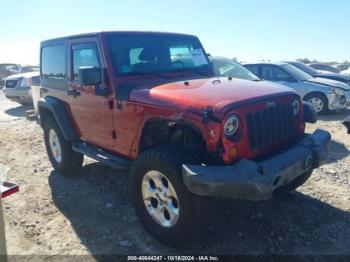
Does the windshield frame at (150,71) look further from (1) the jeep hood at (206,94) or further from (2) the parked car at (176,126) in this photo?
(1) the jeep hood at (206,94)

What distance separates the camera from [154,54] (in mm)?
4555

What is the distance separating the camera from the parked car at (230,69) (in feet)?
25.9

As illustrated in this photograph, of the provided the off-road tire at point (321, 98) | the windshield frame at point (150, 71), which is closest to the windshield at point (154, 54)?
the windshield frame at point (150, 71)

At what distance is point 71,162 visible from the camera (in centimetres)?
546

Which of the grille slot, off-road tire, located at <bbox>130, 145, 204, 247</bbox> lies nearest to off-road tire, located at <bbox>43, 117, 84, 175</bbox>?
off-road tire, located at <bbox>130, 145, 204, 247</bbox>

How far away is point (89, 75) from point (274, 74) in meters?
7.23

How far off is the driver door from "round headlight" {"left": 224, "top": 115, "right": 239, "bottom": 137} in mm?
1614

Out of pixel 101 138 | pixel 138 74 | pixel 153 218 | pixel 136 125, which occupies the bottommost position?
pixel 153 218

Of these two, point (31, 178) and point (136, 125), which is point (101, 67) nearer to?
point (136, 125)

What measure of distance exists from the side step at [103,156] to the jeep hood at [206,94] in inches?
32.1

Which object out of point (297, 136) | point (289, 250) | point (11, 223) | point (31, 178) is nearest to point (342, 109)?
point (297, 136)

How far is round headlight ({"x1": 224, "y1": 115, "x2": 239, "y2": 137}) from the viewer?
3204mm

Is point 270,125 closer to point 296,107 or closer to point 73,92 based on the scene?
point 296,107

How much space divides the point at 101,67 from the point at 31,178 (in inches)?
100
